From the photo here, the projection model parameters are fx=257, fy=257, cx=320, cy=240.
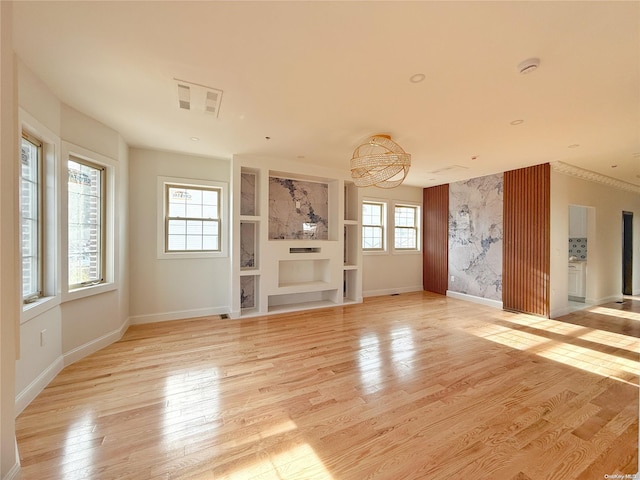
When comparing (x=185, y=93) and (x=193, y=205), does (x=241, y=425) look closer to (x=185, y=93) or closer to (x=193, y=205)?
(x=185, y=93)

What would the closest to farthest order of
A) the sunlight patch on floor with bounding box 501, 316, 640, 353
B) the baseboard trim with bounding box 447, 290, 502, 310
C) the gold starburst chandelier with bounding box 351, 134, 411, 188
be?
the gold starburst chandelier with bounding box 351, 134, 411, 188
the sunlight patch on floor with bounding box 501, 316, 640, 353
the baseboard trim with bounding box 447, 290, 502, 310

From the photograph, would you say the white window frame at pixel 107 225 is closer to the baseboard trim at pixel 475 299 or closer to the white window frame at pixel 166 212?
the white window frame at pixel 166 212

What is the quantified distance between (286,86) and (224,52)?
585 millimetres

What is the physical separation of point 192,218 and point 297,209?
6.28 ft

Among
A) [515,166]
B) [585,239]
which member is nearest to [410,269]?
[515,166]

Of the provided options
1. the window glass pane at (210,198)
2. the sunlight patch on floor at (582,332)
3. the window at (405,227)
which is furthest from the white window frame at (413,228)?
the window glass pane at (210,198)

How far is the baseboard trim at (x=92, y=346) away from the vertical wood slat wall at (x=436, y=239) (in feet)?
21.2

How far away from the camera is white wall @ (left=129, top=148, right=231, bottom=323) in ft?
13.2

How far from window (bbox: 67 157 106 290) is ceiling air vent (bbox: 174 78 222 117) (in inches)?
60.4

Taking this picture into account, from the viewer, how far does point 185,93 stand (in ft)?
7.97

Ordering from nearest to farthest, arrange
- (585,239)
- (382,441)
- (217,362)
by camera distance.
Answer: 1. (382,441)
2. (217,362)
3. (585,239)

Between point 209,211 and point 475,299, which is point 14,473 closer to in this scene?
point 209,211

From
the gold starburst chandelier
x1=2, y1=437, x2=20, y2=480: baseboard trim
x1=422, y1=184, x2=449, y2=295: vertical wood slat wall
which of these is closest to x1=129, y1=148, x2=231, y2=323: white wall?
the gold starburst chandelier

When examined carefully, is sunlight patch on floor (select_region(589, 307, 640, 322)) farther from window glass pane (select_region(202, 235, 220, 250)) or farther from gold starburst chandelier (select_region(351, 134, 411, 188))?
window glass pane (select_region(202, 235, 220, 250))
